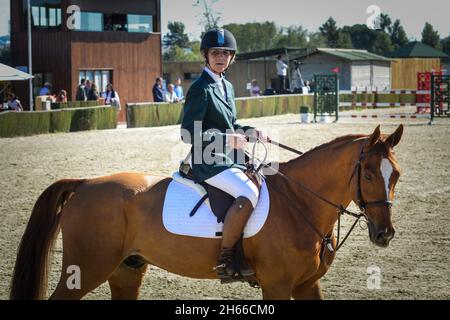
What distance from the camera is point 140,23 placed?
36688mm

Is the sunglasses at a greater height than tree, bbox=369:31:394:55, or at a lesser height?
lesser

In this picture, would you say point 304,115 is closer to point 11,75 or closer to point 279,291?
point 11,75

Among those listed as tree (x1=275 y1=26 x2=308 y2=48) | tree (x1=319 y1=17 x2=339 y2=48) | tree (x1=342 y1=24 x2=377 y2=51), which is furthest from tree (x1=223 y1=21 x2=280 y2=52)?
tree (x1=342 y1=24 x2=377 y2=51)

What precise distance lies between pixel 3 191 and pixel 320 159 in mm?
8782

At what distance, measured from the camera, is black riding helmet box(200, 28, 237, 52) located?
579 centimetres

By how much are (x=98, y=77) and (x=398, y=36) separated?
176 feet

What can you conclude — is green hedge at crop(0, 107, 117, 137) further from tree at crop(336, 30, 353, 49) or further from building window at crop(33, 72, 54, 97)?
tree at crop(336, 30, 353, 49)

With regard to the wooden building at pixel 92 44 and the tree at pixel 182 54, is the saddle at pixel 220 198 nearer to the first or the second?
the wooden building at pixel 92 44

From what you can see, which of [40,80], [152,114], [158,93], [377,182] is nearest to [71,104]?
[152,114]

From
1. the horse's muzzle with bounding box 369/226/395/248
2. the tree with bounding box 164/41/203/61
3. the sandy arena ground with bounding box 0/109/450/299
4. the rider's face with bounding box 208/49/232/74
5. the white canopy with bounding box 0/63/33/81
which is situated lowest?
the sandy arena ground with bounding box 0/109/450/299

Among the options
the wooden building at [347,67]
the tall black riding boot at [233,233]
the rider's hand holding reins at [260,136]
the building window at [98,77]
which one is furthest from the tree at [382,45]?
the tall black riding boot at [233,233]

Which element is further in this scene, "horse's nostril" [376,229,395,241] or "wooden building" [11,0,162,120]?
"wooden building" [11,0,162,120]

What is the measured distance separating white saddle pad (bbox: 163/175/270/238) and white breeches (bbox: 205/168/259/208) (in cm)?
10
